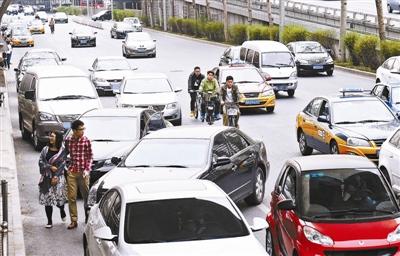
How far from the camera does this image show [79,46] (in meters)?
70.7

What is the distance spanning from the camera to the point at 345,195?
11.4 meters

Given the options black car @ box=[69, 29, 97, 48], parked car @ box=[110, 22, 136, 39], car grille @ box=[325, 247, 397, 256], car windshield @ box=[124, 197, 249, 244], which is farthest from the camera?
parked car @ box=[110, 22, 136, 39]

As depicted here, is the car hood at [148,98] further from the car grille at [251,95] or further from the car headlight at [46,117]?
the car headlight at [46,117]

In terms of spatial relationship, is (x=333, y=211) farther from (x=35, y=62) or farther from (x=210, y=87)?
(x=35, y=62)

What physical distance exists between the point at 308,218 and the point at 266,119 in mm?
18959

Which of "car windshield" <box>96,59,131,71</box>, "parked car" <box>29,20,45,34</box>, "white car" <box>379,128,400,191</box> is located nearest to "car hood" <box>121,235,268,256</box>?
"white car" <box>379,128,400,191</box>

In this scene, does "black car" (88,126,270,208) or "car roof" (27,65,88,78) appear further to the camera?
"car roof" (27,65,88,78)

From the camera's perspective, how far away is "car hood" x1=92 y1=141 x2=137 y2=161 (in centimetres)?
1805

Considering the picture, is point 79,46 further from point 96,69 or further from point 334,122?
point 334,122

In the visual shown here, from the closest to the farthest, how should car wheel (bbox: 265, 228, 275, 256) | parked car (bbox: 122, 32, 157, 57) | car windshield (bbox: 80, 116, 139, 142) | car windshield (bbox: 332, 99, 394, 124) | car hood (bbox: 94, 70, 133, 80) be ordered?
car wheel (bbox: 265, 228, 275, 256) → car windshield (bbox: 80, 116, 139, 142) → car windshield (bbox: 332, 99, 394, 124) → car hood (bbox: 94, 70, 133, 80) → parked car (bbox: 122, 32, 157, 57)

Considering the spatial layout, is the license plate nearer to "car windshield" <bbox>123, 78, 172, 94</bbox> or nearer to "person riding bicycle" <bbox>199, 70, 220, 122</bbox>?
"car windshield" <bbox>123, 78, 172, 94</bbox>

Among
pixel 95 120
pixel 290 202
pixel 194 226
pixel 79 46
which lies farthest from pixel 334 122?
pixel 79 46

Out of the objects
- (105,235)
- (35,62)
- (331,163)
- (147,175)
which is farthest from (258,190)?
(35,62)

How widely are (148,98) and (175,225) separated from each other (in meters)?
18.6
